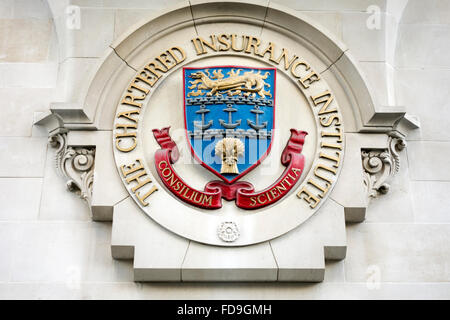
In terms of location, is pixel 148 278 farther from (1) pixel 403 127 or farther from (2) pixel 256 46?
(1) pixel 403 127

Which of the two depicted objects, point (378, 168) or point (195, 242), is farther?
point (378, 168)

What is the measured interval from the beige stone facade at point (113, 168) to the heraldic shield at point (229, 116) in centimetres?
93

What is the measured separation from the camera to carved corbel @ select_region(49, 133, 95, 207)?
6672mm

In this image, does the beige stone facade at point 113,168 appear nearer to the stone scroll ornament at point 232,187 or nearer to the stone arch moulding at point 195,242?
the stone arch moulding at point 195,242

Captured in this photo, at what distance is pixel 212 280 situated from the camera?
6.26 meters

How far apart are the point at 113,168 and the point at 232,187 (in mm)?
Result: 1401

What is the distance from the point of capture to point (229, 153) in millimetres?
6590

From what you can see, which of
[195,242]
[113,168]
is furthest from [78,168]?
[195,242]

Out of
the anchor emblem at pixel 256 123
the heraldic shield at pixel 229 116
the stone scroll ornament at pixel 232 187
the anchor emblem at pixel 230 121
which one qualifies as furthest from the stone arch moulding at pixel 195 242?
the anchor emblem at pixel 230 121

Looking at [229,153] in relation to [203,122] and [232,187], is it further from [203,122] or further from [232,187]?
[203,122]

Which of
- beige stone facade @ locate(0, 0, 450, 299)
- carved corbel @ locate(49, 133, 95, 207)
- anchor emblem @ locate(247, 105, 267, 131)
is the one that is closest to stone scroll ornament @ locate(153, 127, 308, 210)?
anchor emblem @ locate(247, 105, 267, 131)

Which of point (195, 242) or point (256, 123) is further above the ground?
point (256, 123)
